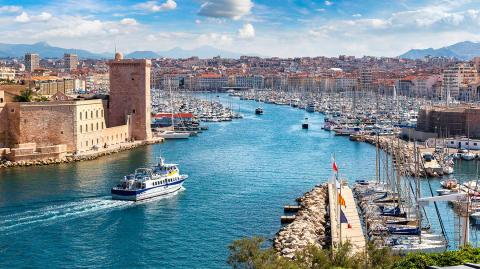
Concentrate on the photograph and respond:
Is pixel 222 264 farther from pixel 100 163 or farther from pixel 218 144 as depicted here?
pixel 218 144

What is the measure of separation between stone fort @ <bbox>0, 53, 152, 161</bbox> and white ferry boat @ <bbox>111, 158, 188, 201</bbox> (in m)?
6.97

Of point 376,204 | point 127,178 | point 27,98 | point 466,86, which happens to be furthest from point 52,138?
point 466,86

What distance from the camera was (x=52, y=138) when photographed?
25.2 m

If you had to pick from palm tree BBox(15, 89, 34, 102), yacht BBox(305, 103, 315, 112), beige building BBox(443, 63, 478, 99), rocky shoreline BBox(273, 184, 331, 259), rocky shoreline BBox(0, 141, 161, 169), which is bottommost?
rocky shoreline BBox(273, 184, 331, 259)

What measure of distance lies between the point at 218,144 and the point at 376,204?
15.0 metres

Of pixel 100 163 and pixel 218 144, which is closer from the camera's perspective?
pixel 100 163

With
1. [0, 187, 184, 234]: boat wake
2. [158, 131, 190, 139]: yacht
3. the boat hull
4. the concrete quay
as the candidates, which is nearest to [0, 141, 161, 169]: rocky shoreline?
the concrete quay

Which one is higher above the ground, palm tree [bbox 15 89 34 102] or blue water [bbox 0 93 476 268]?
palm tree [bbox 15 89 34 102]

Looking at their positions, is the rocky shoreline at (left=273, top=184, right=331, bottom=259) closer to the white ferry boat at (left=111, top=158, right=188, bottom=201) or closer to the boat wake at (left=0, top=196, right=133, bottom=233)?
the white ferry boat at (left=111, top=158, right=188, bottom=201)

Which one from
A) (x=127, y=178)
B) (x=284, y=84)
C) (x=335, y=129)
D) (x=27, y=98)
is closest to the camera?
(x=127, y=178)

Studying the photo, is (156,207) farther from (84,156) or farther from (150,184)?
(84,156)

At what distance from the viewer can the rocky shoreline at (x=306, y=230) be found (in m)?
13.0

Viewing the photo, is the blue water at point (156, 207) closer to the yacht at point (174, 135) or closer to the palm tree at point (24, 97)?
the yacht at point (174, 135)

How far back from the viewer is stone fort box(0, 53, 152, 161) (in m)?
24.8
